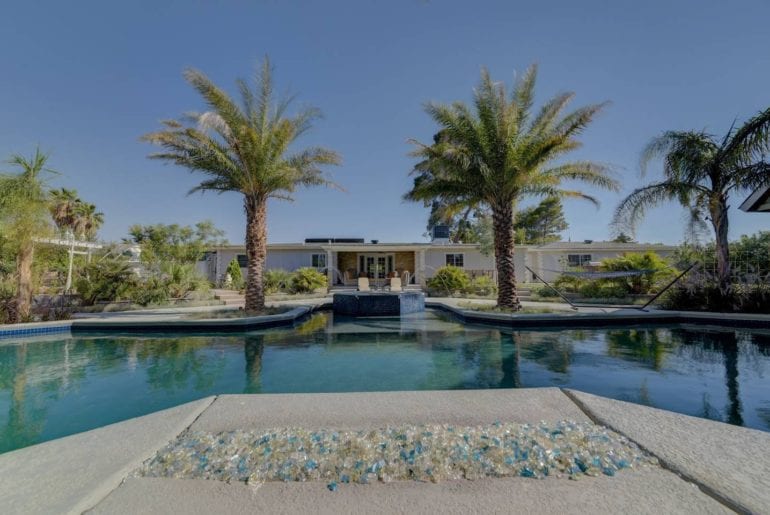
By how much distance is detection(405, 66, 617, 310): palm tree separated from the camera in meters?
11.0

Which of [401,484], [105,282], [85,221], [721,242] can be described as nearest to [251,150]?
[105,282]

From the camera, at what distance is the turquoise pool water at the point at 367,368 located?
14.6 ft

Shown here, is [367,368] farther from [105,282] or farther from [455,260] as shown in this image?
[455,260]

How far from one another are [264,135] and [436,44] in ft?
21.4

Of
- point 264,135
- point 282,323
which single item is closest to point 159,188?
point 264,135

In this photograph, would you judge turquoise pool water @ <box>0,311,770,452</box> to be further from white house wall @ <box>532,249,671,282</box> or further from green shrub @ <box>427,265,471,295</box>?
white house wall @ <box>532,249,671,282</box>

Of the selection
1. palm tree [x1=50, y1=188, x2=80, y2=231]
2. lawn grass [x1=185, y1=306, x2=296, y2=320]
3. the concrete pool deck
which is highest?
palm tree [x1=50, y1=188, x2=80, y2=231]

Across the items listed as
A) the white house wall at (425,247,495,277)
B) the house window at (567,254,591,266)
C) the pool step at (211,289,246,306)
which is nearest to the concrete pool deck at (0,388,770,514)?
the pool step at (211,289,246,306)


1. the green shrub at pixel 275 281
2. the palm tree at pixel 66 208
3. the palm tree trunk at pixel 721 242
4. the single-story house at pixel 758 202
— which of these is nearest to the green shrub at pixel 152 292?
the green shrub at pixel 275 281

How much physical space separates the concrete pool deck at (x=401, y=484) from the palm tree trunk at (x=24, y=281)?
36.7ft

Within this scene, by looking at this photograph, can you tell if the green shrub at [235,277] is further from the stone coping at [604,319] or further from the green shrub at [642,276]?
the green shrub at [642,276]

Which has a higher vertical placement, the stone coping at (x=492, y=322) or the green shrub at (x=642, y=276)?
the green shrub at (x=642, y=276)

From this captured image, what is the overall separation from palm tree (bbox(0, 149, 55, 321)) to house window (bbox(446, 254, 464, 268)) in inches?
801

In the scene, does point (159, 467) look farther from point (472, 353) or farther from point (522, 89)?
point (522, 89)
